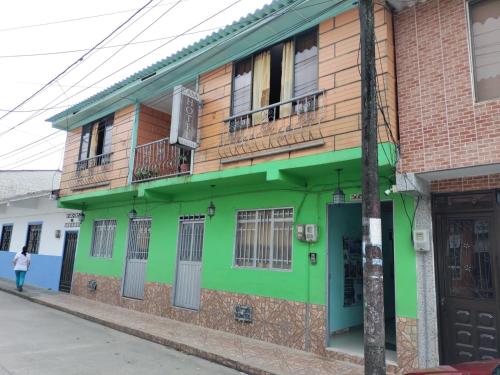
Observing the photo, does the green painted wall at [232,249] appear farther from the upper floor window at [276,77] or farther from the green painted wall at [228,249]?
the upper floor window at [276,77]

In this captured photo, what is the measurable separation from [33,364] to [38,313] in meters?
5.47

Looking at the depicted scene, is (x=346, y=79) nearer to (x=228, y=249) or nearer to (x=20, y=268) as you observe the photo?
(x=228, y=249)

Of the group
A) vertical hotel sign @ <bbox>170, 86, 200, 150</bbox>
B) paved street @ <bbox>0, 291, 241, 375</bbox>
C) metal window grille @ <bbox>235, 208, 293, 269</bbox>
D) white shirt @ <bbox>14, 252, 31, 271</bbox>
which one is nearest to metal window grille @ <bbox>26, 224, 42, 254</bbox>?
white shirt @ <bbox>14, 252, 31, 271</bbox>

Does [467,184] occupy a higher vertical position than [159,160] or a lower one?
lower

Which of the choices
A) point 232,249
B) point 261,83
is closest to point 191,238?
point 232,249

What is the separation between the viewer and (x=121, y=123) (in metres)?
12.5

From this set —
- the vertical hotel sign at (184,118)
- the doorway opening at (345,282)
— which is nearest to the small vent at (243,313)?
the doorway opening at (345,282)

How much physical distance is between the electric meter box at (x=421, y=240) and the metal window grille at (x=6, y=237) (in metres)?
20.7

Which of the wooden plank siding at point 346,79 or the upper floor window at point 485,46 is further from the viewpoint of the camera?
the wooden plank siding at point 346,79

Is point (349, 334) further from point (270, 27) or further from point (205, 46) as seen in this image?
point (205, 46)

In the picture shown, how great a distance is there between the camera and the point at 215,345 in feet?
25.4

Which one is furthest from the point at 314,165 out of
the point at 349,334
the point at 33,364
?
the point at 33,364

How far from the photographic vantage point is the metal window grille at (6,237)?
67.6 feet

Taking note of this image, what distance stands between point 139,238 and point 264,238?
16.8 feet
